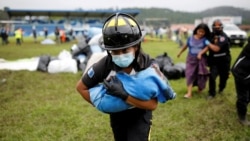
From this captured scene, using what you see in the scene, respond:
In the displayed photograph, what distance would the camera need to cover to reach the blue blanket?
2135 millimetres

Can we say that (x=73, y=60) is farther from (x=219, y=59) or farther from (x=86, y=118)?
(x=219, y=59)

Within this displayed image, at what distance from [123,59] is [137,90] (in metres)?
0.27

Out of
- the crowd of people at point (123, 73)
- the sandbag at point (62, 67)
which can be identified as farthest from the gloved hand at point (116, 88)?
the sandbag at point (62, 67)

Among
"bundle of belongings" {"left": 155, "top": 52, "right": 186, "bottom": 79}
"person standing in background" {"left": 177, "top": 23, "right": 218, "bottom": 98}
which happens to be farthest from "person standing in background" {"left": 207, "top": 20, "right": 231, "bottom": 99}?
"bundle of belongings" {"left": 155, "top": 52, "right": 186, "bottom": 79}

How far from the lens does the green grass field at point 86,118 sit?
4484 mm

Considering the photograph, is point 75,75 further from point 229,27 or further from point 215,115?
point 229,27

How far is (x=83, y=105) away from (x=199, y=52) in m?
2.80

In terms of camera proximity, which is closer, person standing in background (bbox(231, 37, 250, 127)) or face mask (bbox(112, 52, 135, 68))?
face mask (bbox(112, 52, 135, 68))

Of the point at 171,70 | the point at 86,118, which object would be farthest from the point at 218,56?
the point at 86,118

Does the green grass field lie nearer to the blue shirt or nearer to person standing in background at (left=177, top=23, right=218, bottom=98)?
person standing in background at (left=177, top=23, right=218, bottom=98)

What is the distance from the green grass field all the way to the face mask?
2370 mm

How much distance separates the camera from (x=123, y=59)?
222cm

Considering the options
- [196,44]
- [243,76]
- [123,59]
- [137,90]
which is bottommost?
[243,76]

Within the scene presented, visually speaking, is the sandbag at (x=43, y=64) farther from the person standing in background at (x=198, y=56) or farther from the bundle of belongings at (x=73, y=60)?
the person standing in background at (x=198, y=56)
